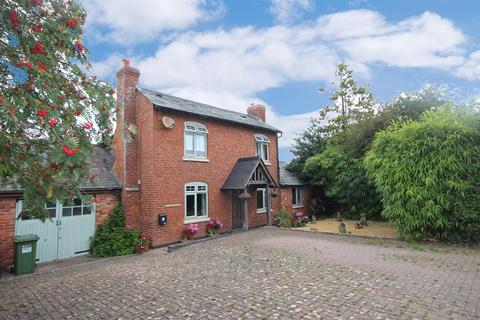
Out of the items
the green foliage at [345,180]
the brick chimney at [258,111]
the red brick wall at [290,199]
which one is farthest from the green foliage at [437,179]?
the brick chimney at [258,111]

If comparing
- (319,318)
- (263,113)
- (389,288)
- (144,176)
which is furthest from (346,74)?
(319,318)

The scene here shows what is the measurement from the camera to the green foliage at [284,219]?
16562 millimetres

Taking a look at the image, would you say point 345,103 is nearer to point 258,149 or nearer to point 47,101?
point 258,149

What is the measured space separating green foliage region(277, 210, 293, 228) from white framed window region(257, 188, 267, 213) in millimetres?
1020

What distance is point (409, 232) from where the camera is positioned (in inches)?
447

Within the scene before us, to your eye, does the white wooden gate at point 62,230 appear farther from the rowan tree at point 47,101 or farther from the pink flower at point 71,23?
the pink flower at point 71,23

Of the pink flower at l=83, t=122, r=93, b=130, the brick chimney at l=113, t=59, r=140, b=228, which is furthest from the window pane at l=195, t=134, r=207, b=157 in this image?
the pink flower at l=83, t=122, r=93, b=130

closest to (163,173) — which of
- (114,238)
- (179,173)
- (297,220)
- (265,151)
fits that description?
(179,173)

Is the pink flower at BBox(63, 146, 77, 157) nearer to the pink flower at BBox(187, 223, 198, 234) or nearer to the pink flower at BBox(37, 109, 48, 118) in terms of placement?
the pink flower at BBox(37, 109, 48, 118)

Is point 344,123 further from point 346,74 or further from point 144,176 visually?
point 144,176

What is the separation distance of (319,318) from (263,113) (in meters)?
16.9

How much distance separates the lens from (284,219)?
55.3 feet

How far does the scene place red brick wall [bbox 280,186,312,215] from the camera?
61.4ft

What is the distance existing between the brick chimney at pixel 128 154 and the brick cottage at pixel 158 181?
0.04m
